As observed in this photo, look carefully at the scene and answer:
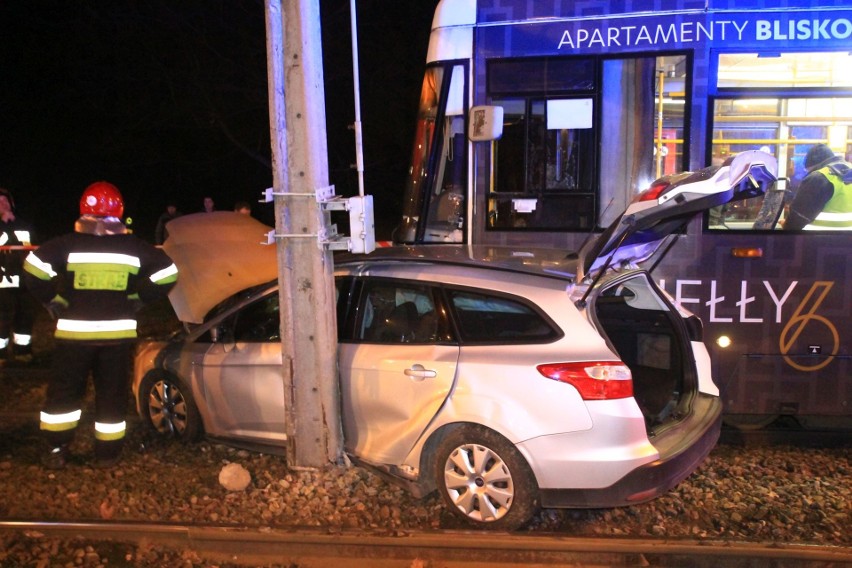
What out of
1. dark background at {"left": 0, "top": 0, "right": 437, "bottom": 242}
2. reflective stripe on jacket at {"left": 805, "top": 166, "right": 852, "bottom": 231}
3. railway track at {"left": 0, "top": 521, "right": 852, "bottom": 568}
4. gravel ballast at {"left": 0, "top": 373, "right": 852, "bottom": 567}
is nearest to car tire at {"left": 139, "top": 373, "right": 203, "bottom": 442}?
gravel ballast at {"left": 0, "top": 373, "right": 852, "bottom": 567}

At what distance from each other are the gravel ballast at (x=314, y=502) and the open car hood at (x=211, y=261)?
1.24 meters

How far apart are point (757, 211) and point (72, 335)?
4931mm

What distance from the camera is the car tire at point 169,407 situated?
5.95 m

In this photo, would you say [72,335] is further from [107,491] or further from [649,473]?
[649,473]

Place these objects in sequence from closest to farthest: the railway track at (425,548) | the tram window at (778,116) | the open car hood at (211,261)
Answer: the railway track at (425,548)
the tram window at (778,116)
the open car hood at (211,261)

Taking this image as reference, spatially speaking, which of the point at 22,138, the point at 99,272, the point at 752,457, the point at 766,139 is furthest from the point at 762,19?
the point at 22,138

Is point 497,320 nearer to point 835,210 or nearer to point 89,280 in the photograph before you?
point 89,280

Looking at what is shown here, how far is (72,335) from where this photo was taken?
534 cm

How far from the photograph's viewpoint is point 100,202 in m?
5.45

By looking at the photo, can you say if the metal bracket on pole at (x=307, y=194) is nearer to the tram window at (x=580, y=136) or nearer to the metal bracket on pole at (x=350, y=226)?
the metal bracket on pole at (x=350, y=226)

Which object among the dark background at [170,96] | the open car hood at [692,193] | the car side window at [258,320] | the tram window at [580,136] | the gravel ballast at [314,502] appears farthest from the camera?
the dark background at [170,96]

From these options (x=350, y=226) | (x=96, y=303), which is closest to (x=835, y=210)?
(x=350, y=226)

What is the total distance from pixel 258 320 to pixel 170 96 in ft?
57.8

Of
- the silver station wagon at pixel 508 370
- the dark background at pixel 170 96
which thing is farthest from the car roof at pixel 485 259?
the dark background at pixel 170 96
